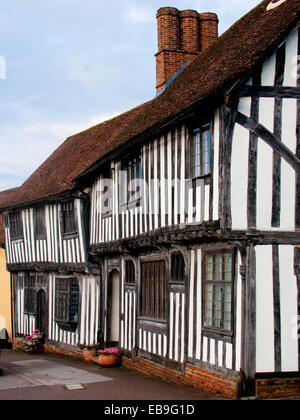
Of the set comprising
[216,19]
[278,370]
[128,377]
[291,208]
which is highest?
[216,19]

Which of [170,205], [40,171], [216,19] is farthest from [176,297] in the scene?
[40,171]

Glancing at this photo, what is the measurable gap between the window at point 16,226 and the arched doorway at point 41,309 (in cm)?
217

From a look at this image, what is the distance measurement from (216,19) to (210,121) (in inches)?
404

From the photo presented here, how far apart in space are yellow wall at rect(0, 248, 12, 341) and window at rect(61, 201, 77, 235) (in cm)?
688

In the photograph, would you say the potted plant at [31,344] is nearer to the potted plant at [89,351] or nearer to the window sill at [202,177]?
the potted plant at [89,351]

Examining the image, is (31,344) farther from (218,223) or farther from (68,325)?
(218,223)

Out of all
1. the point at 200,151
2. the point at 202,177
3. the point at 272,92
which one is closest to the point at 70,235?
the point at 200,151

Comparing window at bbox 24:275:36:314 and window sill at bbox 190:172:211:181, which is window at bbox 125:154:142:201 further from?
window at bbox 24:275:36:314

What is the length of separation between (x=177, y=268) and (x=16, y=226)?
1076 cm

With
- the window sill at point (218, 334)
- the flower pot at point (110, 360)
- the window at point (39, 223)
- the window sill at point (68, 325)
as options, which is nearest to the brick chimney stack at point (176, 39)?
the window at point (39, 223)

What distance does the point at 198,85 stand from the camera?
11.0 m

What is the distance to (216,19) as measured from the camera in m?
18.6

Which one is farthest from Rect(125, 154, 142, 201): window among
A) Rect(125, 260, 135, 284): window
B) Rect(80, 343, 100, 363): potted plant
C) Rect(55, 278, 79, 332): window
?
Rect(55, 278, 79, 332): window
